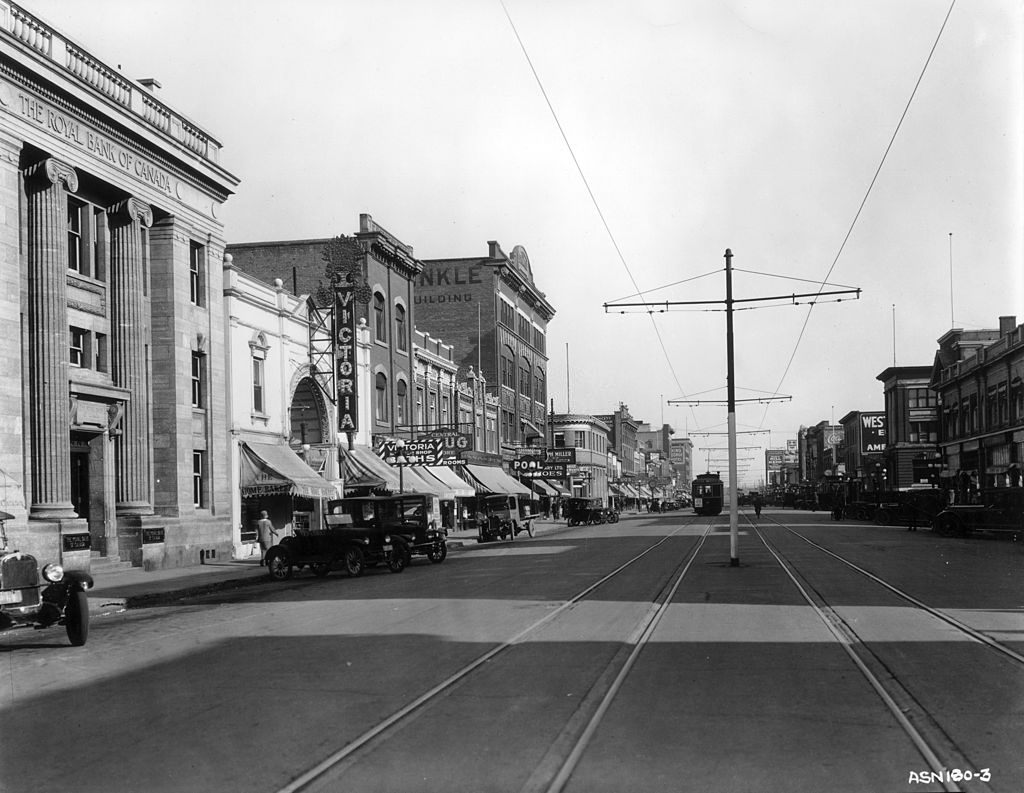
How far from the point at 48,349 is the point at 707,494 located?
203 feet

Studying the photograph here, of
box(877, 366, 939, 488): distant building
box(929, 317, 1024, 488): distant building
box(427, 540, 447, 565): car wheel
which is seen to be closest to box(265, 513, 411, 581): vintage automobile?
box(427, 540, 447, 565): car wheel

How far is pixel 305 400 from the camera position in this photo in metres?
39.0

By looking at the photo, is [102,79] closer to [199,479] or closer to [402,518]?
[199,479]

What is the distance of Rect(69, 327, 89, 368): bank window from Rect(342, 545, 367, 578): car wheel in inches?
314

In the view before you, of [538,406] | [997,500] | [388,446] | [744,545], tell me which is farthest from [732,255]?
[538,406]

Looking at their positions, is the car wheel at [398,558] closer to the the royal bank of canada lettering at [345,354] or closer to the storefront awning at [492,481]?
the the royal bank of canada lettering at [345,354]

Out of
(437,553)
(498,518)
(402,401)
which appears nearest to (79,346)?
(437,553)

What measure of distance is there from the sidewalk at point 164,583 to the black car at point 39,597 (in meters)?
4.98

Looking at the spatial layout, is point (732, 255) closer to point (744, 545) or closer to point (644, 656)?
point (744, 545)

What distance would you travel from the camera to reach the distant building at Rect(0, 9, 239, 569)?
72.4 feet

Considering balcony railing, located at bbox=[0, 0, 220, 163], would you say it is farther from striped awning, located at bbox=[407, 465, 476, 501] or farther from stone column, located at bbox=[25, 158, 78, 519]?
striped awning, located at bbox=[407, 465, 476, 501]

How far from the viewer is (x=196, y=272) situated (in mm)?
30188

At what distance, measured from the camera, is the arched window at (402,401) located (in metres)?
47.8

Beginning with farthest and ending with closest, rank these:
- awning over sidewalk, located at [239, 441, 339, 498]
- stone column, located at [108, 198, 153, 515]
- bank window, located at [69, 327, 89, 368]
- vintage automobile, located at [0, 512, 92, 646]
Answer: awning over sidewalk, located at [239, 441, 339, 498], stone column, located at [108, 198, 153, 515], bank window, located at [69, 327, 89, 368], vintage automobile, located at [0, 512, 92, 646]
